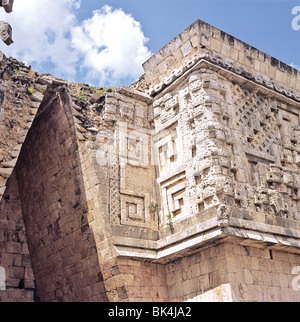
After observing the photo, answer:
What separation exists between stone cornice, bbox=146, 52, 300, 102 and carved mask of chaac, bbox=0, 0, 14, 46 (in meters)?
3.27

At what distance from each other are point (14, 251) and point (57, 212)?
1.63 metres

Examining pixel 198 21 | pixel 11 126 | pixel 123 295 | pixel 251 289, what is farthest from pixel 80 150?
pixel 251 289

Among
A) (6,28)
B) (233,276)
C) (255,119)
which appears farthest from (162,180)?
(6,28)

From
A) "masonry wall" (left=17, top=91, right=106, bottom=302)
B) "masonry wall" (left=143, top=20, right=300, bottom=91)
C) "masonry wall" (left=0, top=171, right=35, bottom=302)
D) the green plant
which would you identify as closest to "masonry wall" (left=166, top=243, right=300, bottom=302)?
"masonry wall" (left=17, top=91, right=106, bottom=302)

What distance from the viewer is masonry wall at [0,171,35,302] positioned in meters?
9.42

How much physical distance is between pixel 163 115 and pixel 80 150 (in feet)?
6.37

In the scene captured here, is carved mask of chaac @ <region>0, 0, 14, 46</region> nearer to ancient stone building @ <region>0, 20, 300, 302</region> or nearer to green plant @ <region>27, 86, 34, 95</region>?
ancient stone building @ <region>0, 20, 300, 302</region>

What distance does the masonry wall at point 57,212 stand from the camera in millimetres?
8477

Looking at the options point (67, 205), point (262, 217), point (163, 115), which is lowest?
point (262, 217)

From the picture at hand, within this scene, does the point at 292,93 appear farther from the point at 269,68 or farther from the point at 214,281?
the point at 214,281

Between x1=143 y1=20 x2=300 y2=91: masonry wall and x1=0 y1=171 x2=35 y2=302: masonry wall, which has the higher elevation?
x1=143 y1=20 x2=300 y2=91: masonry wall

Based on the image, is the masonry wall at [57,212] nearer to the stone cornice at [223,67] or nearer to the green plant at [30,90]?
the green plant at [30,90]

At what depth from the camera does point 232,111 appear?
8.61m

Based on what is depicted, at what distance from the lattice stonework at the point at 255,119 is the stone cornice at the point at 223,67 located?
29cm
